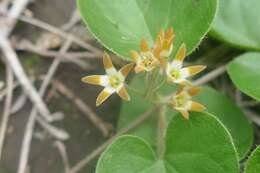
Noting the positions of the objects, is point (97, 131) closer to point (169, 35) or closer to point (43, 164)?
point (43, 164)

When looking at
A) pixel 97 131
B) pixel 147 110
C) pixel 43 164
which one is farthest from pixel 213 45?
pixel 43 164

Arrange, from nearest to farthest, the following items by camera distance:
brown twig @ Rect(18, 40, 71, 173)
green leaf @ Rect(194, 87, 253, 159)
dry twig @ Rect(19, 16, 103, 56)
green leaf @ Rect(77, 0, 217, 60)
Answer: green leaf @ Rect(77, 0, 217, 60), green leaf @ Rect(194, 87, 253, 159), brown twig @ Rect(18, 40, 71, 173), dry twig @ Rect(19, 16, 103, 56)

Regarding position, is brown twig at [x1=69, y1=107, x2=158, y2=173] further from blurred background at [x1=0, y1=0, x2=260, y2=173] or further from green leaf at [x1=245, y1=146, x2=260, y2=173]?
green leaf at [x1=245, y1=146, x2=260, y2=173]

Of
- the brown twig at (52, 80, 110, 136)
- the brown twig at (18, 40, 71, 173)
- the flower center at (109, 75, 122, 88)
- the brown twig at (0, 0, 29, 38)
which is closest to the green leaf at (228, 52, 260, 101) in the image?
the flower center at (109, 75, 122, 88)

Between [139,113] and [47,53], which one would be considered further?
[47,53]

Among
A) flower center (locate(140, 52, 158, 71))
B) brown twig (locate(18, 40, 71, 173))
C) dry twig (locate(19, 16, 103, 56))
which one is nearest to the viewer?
flower center (locate(140, 52, 158, 71))

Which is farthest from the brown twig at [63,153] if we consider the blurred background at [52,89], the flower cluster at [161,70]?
the flower cluster at [161,70]

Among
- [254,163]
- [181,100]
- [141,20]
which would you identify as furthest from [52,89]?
[254,163]

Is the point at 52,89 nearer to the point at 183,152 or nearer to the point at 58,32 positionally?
the point at 58,32
